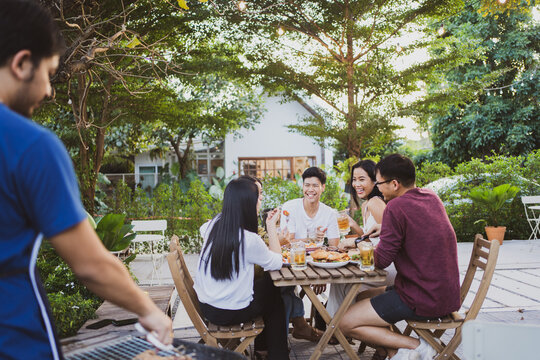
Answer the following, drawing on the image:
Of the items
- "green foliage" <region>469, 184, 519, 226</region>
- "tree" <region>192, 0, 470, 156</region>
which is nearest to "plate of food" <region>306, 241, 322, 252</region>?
"tree" <region>192, 0, 470, 156</region>

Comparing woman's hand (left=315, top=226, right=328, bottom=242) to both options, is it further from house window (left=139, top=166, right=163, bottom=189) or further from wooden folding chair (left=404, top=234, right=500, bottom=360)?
house window (left=139, top=166, right=163, bottom=189)

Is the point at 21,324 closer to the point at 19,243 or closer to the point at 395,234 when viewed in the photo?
the point at 19,243

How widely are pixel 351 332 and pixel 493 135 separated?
17.8 m

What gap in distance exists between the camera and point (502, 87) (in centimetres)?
1759

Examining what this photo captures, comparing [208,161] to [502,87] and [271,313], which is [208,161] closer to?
[502,87]

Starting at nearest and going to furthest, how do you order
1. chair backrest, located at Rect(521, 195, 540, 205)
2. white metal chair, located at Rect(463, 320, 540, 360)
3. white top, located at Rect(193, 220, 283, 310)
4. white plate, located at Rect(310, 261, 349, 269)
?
white metal chair, located at Rect(463, 320, 540, 360), white top, located at Rect(193, 220, 283, 310), white plate, located at Rect(310, 261, 349, 269), chair backrest, located at Rect(521, 195, 540, 205)

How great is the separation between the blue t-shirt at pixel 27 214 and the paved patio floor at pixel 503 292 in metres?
3.02

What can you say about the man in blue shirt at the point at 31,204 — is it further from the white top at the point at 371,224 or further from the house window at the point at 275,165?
the house window at the point at 275,165

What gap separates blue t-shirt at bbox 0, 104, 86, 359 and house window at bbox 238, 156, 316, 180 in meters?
18.1

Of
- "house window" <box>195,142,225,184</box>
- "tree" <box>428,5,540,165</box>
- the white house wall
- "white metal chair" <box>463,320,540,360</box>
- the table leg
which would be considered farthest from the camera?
"house window" <box>195,142,225,184</box>

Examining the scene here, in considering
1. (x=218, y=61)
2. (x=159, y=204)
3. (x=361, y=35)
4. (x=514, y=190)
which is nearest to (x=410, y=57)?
(x=361, y=35)

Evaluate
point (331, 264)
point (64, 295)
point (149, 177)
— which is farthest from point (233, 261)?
point (149, 177)

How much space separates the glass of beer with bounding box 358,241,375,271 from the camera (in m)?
3.05

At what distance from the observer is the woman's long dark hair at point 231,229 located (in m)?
2.92
